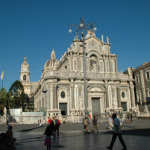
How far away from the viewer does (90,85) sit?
41.2 metres

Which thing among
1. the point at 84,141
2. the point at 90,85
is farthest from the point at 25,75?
the point at 84,141

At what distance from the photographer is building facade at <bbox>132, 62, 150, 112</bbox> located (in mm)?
42781

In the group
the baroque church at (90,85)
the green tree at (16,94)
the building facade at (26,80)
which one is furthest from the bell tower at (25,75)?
the baroque church at (90,85)

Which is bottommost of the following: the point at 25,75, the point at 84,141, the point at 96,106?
the point at 84,141

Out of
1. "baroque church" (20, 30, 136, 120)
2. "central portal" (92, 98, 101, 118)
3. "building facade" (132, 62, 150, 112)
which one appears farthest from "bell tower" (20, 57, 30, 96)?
"building facade" (132, 62, 150, 112)

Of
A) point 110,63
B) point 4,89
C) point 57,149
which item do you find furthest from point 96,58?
point 57,149

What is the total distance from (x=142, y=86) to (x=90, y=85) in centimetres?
1240

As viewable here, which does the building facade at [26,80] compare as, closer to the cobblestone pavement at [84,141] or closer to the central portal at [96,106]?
the central portal at [96,106]

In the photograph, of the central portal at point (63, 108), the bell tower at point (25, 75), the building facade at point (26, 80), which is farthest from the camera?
the bell tower at point (25, 75)

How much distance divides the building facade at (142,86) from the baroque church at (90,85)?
2.20 m

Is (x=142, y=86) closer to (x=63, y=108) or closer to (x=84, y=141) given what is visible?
(x=63, y=108)

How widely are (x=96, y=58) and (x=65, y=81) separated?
9.27m

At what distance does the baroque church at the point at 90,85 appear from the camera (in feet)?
128

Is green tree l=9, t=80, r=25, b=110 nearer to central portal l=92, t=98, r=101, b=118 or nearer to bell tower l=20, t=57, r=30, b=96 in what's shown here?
bell tower l=20, t=57, r=30, b=96
